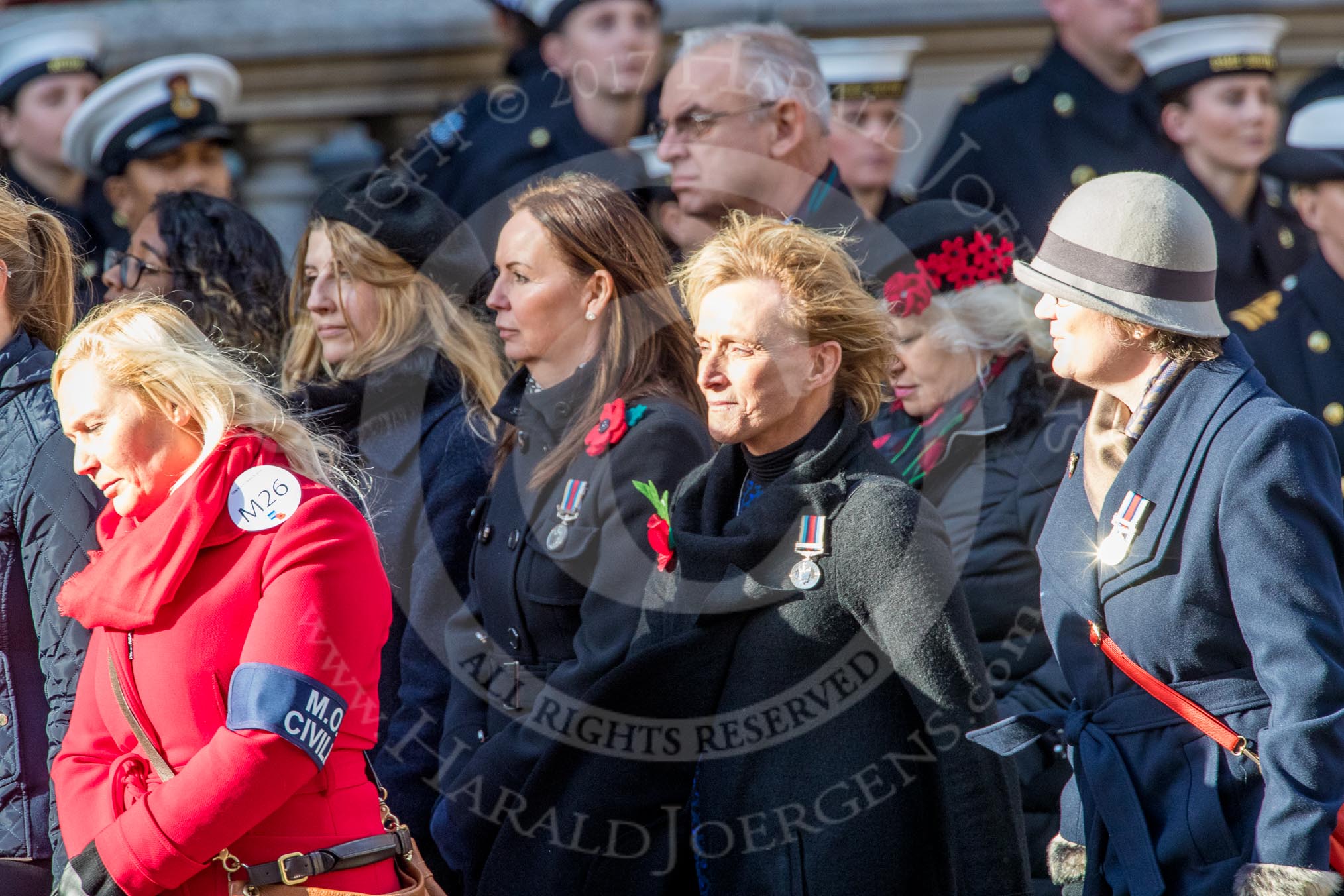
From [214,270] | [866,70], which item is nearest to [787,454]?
[214,270]

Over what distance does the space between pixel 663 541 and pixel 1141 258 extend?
99 centimetres

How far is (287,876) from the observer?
2.40 m

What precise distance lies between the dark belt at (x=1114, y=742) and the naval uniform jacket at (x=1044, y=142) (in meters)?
2.89

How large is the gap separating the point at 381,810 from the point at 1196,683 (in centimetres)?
127

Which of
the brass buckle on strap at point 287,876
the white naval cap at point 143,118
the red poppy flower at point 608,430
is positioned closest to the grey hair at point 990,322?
the red poppy flower at point 608,430

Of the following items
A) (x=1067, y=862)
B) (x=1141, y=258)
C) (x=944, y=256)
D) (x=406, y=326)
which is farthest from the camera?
(x=944, y=256)

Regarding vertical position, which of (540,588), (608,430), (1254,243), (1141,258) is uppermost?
(1141,258)

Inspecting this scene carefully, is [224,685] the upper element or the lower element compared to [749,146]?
upper

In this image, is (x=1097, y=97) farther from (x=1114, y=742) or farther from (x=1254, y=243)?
(x=1114, y=742)

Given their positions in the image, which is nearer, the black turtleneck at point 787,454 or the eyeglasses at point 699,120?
the black turtleneck at point 787,454

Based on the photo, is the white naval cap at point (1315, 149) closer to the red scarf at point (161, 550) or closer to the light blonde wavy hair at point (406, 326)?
the light blonde wavy hair at point (406, 326)

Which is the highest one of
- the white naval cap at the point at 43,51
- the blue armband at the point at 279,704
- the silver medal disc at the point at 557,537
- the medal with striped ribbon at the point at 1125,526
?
the medal with striped ribbon at the point at 1125,526

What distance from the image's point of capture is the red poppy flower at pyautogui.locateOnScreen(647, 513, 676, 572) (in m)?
3.01

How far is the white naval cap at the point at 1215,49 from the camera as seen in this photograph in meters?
5.23
